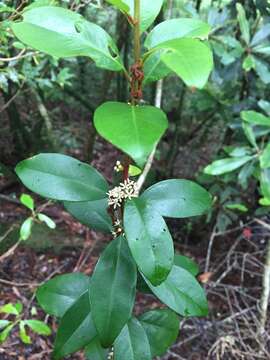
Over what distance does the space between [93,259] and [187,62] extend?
6.57 feet

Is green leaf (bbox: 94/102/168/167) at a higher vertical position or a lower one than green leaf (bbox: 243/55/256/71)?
higher

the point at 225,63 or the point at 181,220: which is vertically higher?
the point at 225,63

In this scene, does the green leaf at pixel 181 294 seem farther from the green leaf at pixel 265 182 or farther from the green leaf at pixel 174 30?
the green leaf at pixel 265 182

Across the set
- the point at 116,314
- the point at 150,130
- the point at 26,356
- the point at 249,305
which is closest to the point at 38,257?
the point at 26,356

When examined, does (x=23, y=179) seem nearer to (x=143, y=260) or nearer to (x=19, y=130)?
(x=143, y=260)

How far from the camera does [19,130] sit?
2.81m

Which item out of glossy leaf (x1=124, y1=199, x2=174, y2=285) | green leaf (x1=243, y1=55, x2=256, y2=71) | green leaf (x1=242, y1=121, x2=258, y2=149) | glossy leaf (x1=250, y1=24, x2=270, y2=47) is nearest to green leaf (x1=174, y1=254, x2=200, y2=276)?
glossy leaf (x1=124, y1=199, x2=174, y2=285)

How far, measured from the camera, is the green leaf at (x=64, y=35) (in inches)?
24.3

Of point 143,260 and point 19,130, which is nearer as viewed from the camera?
point 143,260

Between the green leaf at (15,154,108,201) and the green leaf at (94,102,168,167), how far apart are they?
220mm

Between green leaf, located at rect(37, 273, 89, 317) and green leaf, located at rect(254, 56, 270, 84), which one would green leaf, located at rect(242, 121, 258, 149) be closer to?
green leaf, located at rect(254, 56, 270, 84)

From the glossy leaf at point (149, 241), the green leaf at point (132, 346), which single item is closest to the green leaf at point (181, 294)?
the green leaf at point (132, 346)

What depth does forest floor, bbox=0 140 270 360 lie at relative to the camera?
5.98 ft

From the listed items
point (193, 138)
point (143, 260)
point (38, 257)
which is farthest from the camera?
point (193, 138)
